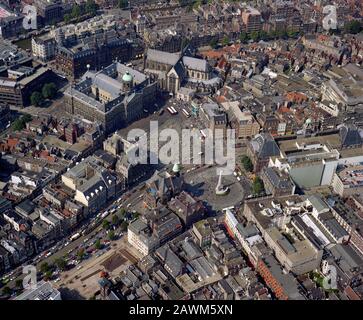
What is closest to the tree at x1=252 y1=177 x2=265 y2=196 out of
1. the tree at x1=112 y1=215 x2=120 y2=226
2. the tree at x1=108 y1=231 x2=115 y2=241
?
the tree at x1=112 y1=215 x2=120 y2=226

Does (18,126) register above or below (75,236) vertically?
above

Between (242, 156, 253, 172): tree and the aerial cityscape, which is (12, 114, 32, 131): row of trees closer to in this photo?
the aerial cityscape

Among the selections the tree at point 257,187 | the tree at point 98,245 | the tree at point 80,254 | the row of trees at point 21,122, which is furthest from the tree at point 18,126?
the tree at point 257,187

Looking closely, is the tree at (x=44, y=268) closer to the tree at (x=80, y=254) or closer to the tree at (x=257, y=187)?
the tree at (x=80, y=254)

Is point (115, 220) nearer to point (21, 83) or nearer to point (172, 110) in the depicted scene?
point (172, 110)

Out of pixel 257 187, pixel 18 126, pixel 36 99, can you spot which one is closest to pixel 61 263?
pixel 257 187
